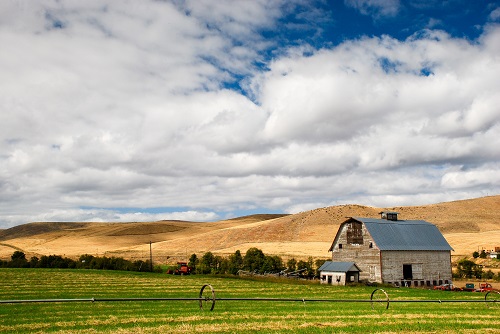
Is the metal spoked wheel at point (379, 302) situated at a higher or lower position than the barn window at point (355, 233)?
lower

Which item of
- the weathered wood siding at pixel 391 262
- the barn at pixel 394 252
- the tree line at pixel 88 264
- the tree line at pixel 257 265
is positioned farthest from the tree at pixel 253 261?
the tree line at pixel 88 264

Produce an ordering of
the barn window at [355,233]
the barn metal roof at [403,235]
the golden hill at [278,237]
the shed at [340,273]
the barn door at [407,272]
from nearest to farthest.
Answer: the shed at [340,273] < the barn door at [407,272] < the barn metal roof at [403,235] < the barn window at [355,233] < the golden hill at [278,237]

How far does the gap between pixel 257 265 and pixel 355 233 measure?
1809 cm

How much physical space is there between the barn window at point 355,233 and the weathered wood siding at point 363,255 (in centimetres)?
38

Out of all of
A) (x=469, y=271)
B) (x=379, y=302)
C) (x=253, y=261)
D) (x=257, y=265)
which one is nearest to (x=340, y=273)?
(x=257, y=265)

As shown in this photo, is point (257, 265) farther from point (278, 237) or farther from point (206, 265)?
point (278, 237)

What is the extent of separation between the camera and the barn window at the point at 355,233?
6297 centimetres

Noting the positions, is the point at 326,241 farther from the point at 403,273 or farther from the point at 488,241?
the point at 403,273

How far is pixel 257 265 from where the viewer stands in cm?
7512

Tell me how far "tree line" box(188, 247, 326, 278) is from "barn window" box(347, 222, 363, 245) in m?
8.42

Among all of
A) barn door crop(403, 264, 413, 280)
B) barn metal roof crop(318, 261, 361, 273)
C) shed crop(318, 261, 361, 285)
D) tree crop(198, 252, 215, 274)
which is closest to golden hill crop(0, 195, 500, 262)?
tree crop(198, 252, 215, 274)

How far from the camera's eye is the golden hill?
12244 cm

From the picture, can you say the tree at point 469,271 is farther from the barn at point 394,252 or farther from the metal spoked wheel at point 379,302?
the metal spoked wheel at point 379,302

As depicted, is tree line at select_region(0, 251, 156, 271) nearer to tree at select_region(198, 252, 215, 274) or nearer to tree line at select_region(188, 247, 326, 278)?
tree at select_region(198, 252, 215, 274)
